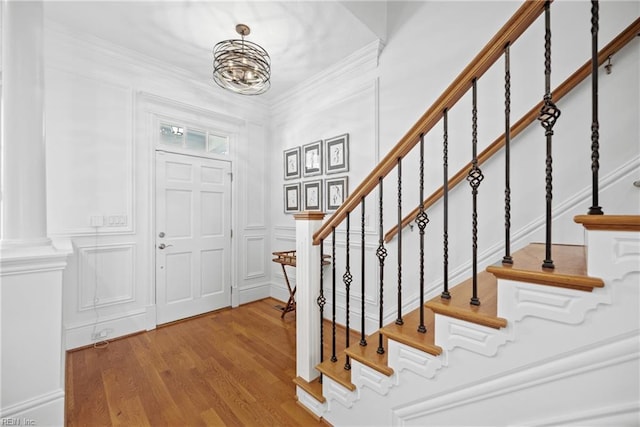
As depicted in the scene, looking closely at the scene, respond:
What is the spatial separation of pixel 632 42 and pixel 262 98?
368 cm

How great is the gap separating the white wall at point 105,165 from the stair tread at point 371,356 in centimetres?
258

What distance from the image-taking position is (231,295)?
373 cm

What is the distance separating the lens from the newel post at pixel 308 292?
5.92 feet

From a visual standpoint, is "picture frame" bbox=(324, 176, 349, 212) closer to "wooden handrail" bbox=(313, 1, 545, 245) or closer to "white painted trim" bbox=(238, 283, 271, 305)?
"wooden handrail" bbox=(313, 1, 545, 245)

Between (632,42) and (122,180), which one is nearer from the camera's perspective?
(632,42)

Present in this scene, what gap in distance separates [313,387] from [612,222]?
1.74m

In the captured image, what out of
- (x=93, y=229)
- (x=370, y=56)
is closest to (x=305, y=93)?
(x=370, y=56)

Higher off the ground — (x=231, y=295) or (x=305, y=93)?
(x=305, y=93)

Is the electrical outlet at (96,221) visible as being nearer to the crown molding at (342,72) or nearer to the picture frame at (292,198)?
the picture frame at (292,198)

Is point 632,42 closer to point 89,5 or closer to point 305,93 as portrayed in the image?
point 305,93

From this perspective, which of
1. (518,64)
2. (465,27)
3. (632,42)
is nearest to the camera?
(632,42)

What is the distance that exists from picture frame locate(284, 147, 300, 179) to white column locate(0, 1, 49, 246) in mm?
2514

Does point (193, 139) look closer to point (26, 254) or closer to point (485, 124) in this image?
point (26, 254)
